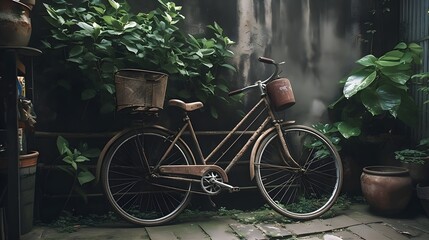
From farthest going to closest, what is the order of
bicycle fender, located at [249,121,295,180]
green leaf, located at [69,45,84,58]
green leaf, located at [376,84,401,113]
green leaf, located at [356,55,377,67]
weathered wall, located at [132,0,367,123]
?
weathered wall, located at [132,0,367,123] → green leaf, located at [356,55,377,67] → green leaf, located at [376,84,401,113] → bicycle fender, located at [249,121,295,180] → green leaf, located at [69,45,84,58]

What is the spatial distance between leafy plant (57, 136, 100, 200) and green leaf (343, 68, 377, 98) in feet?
9.94

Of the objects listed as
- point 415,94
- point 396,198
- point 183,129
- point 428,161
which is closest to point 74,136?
point 183,129

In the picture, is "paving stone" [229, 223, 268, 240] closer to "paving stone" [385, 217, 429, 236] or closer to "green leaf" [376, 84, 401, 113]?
"paving stone" [385, 217, 429, 236]

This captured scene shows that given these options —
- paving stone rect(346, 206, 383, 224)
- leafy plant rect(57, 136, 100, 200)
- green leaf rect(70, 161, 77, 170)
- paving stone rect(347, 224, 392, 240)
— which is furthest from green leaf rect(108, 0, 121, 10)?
paving stone rect(346, 206, 383, 224)

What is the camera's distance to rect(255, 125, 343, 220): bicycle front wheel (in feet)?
13.7

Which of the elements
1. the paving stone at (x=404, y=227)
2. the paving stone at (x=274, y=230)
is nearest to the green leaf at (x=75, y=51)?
the paving stone at (x=274, y=230)

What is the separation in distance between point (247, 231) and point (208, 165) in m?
0.80

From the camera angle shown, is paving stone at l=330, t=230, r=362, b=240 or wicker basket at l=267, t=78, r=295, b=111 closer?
paving stone at l=330, t=230, r=362, b=240

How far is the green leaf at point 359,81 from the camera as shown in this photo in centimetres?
420

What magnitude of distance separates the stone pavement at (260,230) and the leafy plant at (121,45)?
4.28ft

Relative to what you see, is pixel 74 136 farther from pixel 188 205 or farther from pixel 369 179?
pixel 369 179

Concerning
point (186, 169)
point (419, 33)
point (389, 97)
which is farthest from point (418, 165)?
Result: point (186, 169)

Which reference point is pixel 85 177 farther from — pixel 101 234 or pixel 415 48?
pixel 415 48

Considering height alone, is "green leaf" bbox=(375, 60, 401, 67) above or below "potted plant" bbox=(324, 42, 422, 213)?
above
